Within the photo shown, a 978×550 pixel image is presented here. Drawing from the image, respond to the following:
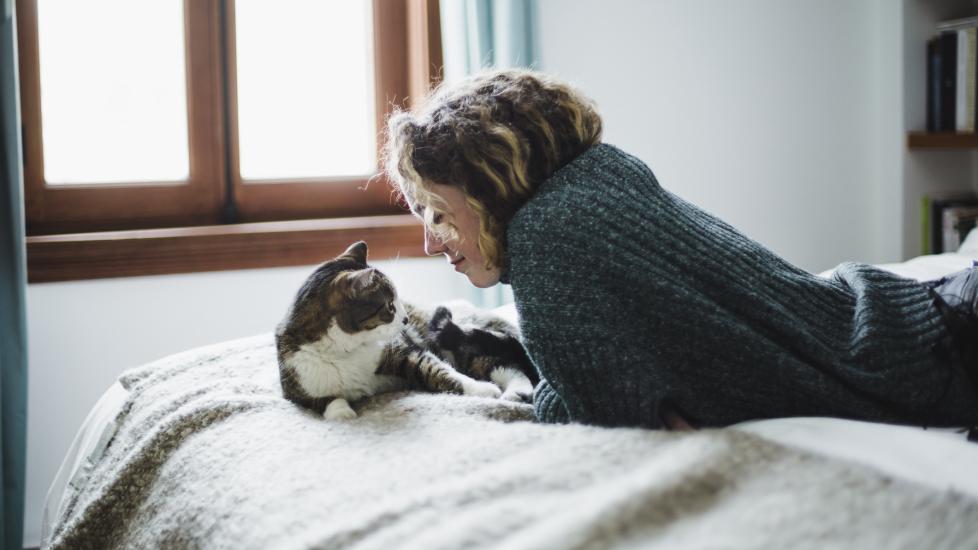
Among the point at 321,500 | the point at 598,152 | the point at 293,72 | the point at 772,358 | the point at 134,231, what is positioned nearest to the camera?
the point at 321,500

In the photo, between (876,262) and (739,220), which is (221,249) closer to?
(739,220)

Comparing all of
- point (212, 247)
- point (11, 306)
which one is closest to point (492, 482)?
point (11, 306)

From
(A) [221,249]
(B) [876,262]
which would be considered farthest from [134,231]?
(B) [876,262]

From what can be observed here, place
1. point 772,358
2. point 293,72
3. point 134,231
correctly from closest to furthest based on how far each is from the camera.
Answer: point 772,358 → point 134,231 → point 293,72

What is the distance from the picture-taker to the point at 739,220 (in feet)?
9.50

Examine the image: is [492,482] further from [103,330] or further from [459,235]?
[103,330]

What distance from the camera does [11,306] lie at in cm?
191

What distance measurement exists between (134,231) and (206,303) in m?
0.26

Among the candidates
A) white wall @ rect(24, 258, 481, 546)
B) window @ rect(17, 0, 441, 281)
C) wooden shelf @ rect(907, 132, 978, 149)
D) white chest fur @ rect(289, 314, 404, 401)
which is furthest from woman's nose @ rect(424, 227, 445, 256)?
wooden shelf @ rect(907, 132, 978, 149)

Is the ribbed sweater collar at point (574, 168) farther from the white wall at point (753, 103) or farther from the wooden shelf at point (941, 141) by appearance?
the wooden shelf at point (941, 141)

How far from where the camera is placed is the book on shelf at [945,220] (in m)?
2.80

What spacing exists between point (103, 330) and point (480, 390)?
4.47ft

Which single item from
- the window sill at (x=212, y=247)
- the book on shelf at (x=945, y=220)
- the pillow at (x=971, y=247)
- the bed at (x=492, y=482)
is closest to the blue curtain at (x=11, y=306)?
the window sill at (x=212, y=247)

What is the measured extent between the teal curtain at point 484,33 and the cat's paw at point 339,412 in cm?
135
